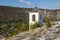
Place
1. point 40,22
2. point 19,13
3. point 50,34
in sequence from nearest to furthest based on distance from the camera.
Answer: point 50,34 < point 40,22 < point 19,13

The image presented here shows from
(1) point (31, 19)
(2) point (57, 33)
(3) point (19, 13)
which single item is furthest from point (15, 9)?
(2) point (57, 33)

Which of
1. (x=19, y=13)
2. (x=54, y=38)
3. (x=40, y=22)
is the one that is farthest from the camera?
(x=19, y=13)

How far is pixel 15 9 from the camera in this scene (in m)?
53.4

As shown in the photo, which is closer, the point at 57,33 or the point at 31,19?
the point at 57,33

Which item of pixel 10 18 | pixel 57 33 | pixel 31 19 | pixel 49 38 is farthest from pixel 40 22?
pixel 10 18

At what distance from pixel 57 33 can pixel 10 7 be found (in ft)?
128

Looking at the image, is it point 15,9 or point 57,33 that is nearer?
point 57,33

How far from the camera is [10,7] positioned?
51969 mm

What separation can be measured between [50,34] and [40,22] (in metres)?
5.52

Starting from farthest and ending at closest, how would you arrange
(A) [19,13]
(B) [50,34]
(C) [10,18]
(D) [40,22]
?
1. (A) [19,13]
2. (C) [10,18]
3. (D) [40,22]
4. (B) [50,34]

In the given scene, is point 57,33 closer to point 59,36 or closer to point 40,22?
point 59,36

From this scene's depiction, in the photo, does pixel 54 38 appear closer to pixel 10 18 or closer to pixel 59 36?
pixel 59 36

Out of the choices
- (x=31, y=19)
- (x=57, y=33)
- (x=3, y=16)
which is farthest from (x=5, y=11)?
(x=57, y=33)

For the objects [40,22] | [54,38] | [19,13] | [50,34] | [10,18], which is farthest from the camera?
[19,13]
